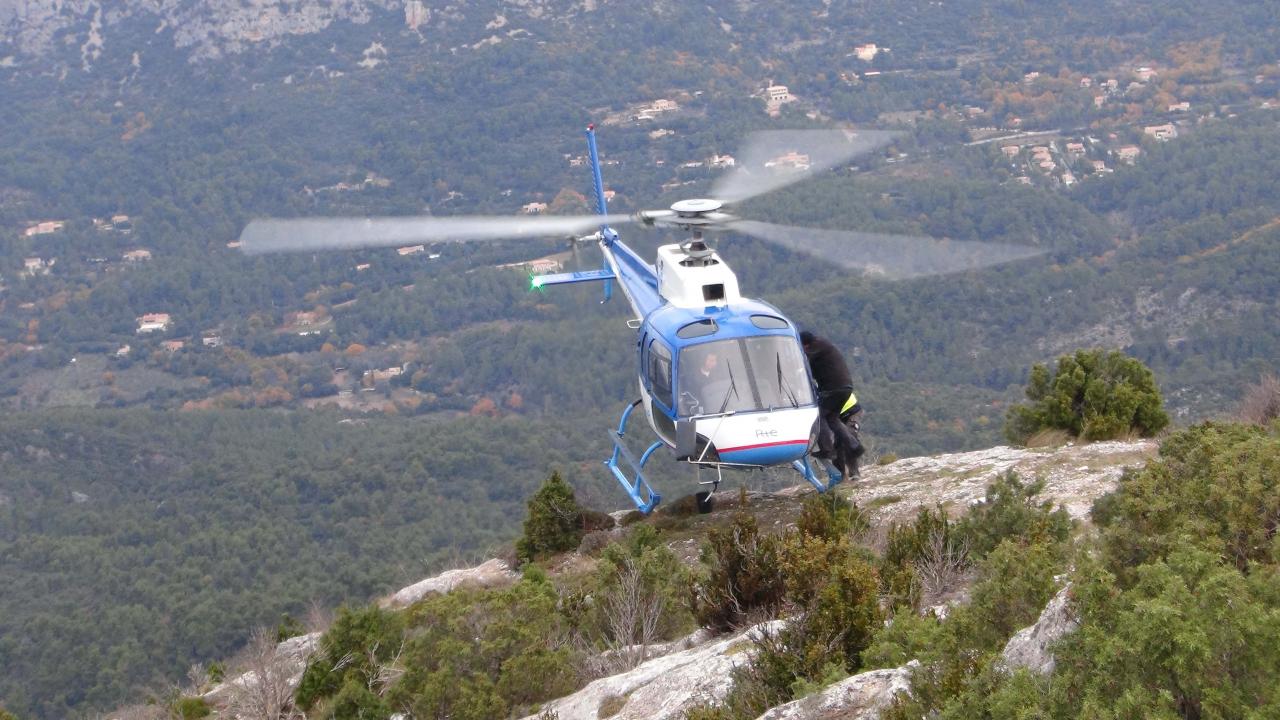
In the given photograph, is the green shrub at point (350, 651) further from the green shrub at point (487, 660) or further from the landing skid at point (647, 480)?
the landing skid at point (647, 480)

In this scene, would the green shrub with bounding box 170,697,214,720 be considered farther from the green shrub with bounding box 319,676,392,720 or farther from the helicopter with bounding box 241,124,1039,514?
the helicopter with bounding box 241,124,1039,514

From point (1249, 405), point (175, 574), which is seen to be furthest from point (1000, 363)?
point (1249, 405)

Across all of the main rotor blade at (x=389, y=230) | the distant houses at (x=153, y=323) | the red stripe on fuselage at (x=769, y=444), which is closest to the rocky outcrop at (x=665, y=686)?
the red stripe on fuselage at (x=769, y=444)

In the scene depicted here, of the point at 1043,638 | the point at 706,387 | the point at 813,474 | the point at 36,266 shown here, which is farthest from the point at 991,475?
the point at 36,266

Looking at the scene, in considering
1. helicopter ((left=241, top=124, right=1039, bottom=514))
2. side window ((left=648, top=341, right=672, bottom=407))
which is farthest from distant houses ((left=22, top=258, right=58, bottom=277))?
side window ((left=648, top=341, right=672, bottom=407))

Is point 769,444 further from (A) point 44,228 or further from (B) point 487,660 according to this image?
(A) point 44,228
